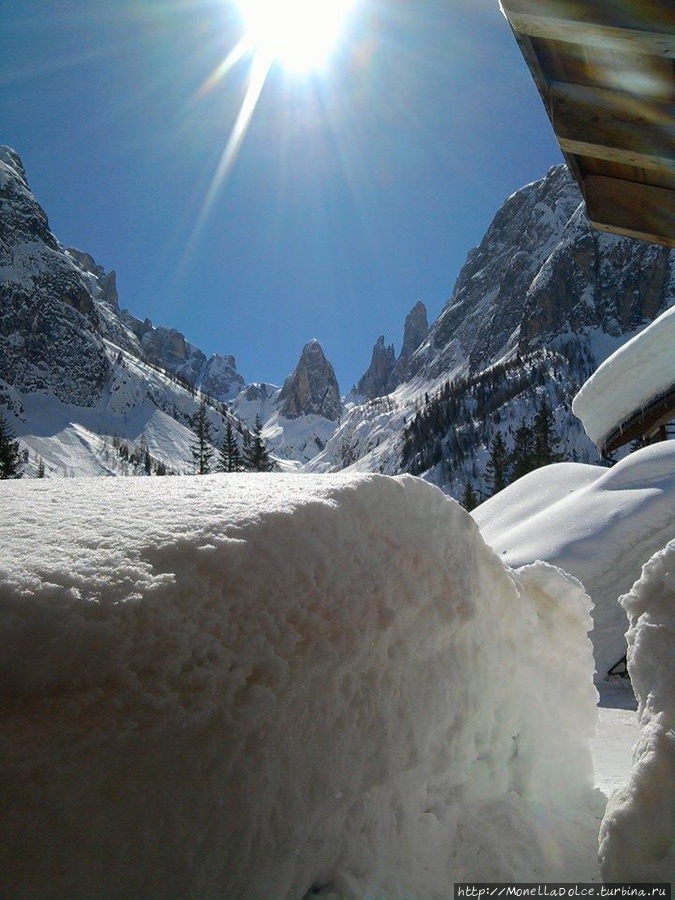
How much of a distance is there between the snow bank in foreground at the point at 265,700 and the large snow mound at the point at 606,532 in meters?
6.34

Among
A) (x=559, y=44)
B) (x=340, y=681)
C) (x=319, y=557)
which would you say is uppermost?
(x=559, y=44)

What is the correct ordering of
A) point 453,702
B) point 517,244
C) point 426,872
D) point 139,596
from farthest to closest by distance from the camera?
point 517,244
point 453,702
point 426,872
point 139,596

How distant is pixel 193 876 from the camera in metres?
1.58

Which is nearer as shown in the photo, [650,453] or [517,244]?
[650,453]

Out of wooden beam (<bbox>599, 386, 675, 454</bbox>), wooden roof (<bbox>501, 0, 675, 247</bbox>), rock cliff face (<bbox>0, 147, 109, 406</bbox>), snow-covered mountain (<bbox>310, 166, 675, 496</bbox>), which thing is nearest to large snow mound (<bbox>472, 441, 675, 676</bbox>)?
wooden beam (<bbox>599, 386, 675, 454</bbox>)

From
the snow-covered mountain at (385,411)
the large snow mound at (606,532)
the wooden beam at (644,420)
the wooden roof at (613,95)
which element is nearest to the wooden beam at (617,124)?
the wooden roof at (613,95)

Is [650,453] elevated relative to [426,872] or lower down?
elevated

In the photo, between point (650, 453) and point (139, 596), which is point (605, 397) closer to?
point (650, 453)

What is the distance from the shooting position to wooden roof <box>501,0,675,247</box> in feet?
5.70

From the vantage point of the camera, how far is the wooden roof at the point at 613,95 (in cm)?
174

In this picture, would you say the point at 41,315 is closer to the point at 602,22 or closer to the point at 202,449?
the point at 202,449

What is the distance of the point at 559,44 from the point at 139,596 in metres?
2.46

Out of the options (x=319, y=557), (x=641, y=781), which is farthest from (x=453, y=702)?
(x=319, y=557)

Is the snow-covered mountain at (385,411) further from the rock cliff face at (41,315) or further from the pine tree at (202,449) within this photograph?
the pine tree at (202,449)
